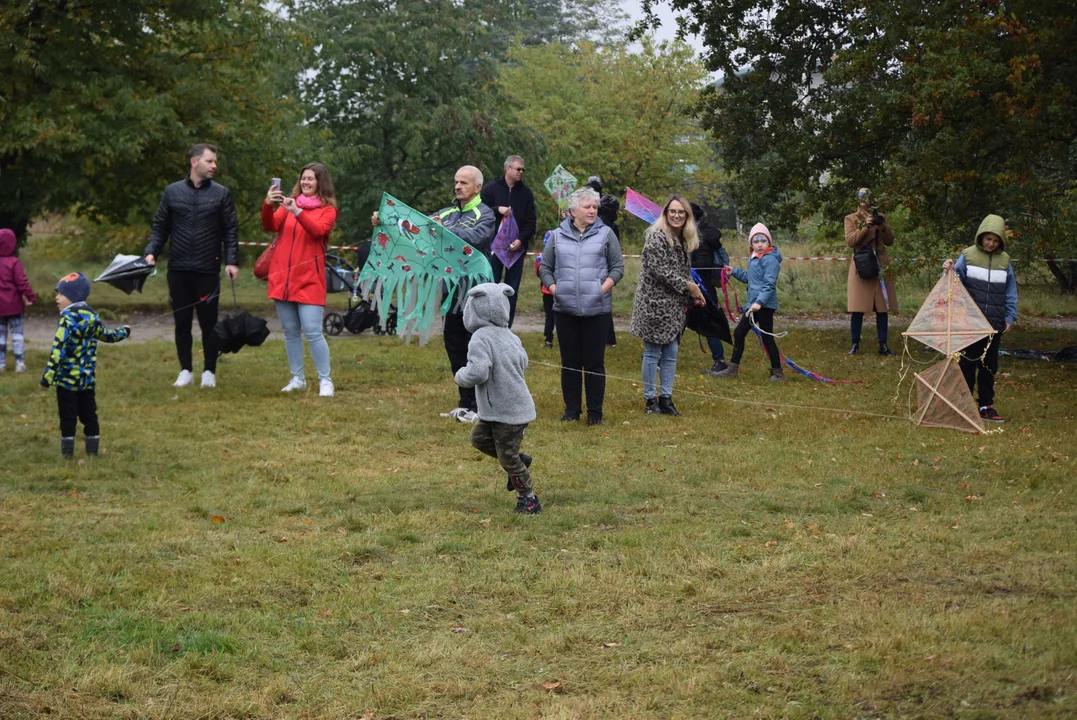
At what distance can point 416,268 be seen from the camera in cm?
1044

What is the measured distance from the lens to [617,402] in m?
11.4

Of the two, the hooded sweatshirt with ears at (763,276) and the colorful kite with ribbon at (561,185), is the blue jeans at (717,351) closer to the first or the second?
the hooded sweatshirt with ears at (763,276)

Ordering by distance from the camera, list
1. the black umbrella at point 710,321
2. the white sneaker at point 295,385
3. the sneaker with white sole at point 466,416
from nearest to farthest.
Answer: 1. the sneaker with white sole at point 466,416
2. the white sneaker at point 295,385
3. the black umbrella at point 710,321

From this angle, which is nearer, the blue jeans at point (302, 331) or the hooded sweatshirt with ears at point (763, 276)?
the blue jeans at point (302, 331)

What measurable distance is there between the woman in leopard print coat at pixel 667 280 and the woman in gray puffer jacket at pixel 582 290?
363 millimetres

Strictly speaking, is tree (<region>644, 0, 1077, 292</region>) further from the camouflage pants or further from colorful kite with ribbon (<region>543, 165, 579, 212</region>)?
the camouflage pants

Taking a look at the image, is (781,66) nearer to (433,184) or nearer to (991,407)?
(991,407)

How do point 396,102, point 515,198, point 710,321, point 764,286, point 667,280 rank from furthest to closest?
point 396,102
point 764,286
point 710,321
point 515,198
point 667,280

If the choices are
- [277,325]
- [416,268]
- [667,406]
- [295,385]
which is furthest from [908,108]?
[277,325]

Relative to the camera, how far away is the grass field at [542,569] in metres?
4.50

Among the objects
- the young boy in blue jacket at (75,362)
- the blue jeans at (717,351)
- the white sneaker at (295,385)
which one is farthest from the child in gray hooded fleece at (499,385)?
the blue jeans at (717,351)

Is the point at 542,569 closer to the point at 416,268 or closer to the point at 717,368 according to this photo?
the point at 416,268

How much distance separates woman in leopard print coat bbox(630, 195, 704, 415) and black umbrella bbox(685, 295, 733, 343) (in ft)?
5.96

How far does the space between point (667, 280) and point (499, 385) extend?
360 centimetres
